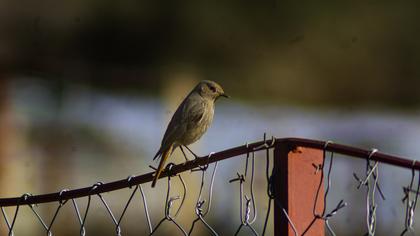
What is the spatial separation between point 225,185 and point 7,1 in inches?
58.1

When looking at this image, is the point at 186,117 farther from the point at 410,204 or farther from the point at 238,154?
the point at 410,204

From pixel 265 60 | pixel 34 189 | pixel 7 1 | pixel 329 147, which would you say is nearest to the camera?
pixel 329 147

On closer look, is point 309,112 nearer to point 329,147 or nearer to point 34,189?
point 34,189

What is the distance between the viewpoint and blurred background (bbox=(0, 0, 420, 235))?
4070mm

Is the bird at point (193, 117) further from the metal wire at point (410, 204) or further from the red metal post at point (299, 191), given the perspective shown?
the metal wire at point (410, 204)

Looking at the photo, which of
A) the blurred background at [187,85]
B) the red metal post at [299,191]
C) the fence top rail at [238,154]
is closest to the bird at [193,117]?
the fence top rail at [238,154]

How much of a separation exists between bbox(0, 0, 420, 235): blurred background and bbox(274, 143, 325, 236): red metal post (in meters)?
2.55

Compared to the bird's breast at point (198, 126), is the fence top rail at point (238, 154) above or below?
below

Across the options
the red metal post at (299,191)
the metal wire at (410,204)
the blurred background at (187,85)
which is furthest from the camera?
the blurred background at (187,85)

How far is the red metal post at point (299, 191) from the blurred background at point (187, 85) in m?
2.55

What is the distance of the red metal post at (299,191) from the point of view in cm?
108

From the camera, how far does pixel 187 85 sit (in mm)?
4531

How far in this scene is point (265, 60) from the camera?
477 cm

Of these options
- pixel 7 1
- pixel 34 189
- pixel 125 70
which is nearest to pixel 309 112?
pixel 125 70
